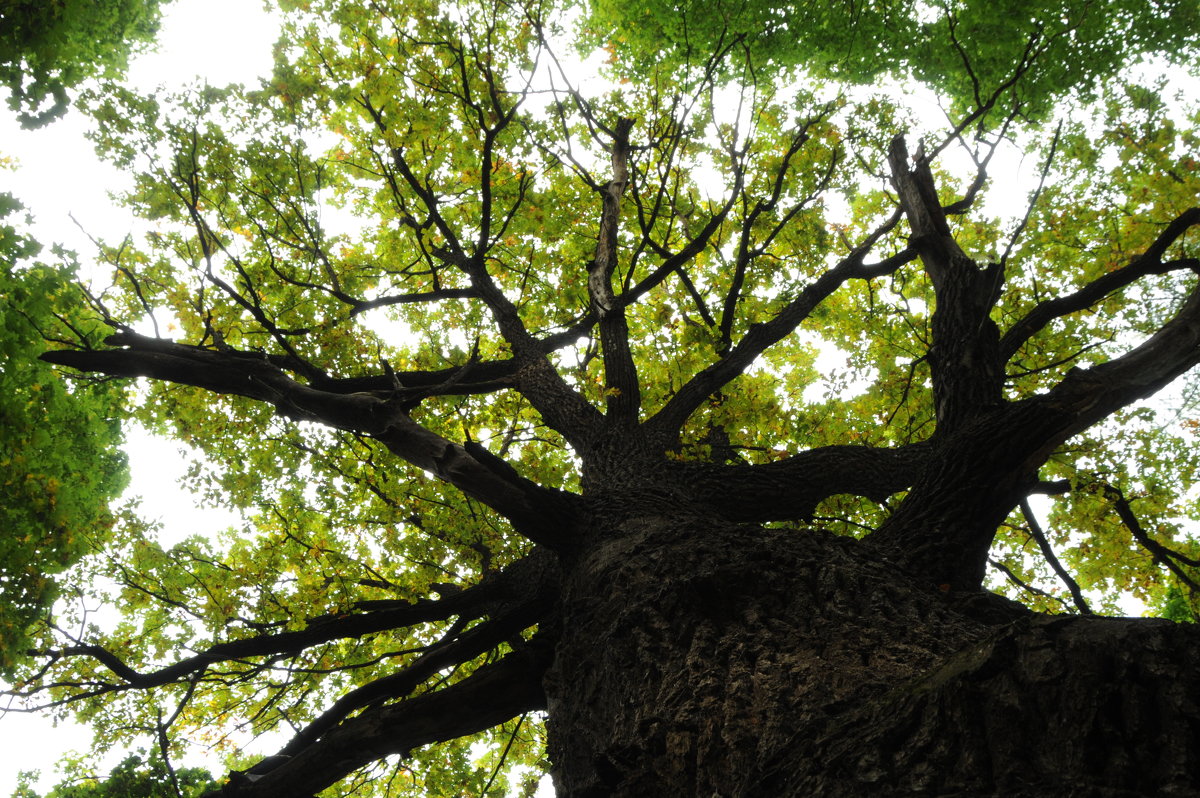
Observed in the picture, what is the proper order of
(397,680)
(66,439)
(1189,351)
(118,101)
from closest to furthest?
(1189,351), (397,680), (66,439), (118,101)

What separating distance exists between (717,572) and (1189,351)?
292cm

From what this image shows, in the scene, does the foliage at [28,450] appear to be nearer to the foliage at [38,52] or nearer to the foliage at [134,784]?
the foliage at [38,52]

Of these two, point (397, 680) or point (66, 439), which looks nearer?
point (397, 680)

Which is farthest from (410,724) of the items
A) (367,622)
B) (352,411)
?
(352,411)

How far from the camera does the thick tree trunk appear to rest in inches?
50.9

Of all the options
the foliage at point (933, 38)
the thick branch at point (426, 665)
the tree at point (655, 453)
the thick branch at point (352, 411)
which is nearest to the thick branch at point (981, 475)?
the tree at point (655, 453)

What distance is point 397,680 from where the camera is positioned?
3721 millimetres

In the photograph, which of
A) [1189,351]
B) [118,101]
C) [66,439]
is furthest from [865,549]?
[118,101]

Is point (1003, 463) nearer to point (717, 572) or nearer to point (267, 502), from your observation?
point (717, 572)

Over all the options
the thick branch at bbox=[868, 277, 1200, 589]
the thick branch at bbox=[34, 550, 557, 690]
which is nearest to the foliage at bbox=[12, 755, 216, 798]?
the thick branch at bbox=[34, 550, 557, 690]

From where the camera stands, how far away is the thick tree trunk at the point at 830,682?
1.29 meters

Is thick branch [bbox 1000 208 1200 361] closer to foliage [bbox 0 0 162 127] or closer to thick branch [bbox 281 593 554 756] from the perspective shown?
thick branch [bbox 281 593 554 756]

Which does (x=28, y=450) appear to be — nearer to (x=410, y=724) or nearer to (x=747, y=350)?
(x=410, y=724)

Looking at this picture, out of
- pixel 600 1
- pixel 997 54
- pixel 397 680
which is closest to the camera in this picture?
pixel 397 680
